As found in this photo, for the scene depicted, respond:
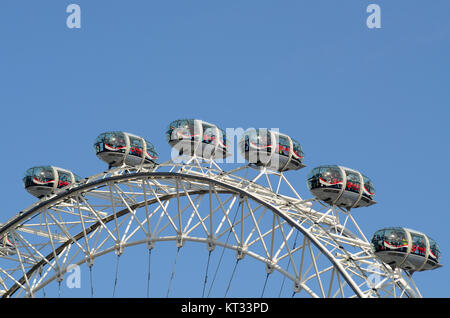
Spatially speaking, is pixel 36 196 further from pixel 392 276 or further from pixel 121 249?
pixel 392 276

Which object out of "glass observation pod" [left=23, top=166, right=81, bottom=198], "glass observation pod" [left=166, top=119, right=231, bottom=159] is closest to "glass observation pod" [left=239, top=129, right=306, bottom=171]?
"glass observation pod" [left=166, top=119, right=231, bottom=159]

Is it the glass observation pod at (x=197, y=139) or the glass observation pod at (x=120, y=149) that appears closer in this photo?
the glass observation pod at (x=197, y=139)

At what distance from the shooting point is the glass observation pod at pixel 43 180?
67.6 metres

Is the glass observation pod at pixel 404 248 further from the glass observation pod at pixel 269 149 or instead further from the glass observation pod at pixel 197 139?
the glass observation pod at pixel 197 139

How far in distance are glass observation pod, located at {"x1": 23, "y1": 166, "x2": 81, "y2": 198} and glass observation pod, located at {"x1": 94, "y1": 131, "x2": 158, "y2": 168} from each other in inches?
203

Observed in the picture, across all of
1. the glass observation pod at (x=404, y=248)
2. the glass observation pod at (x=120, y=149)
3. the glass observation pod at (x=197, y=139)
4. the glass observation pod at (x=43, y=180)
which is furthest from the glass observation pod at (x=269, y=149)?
the glass observation pod at (x=43, y=180)

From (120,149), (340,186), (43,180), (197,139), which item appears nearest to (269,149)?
(197,139)

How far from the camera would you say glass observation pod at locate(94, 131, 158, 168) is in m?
62.7

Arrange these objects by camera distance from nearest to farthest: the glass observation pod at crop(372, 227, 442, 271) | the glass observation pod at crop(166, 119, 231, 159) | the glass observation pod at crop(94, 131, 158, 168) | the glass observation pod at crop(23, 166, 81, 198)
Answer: the glass observation pod at crop(372, 227, 442, 271) → the glass observation pod at crop(166, 119, 231, 159) → the glass observation pod at crop(94, 131, 158, 168) → the glass observation pod at crop(23, 166, 81, 198)

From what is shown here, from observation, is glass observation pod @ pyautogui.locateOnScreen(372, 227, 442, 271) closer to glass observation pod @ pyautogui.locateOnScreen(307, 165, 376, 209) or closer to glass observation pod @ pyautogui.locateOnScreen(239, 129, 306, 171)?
glass observation pod @ pyautogui.locateOnScreen(307, 165, 376, 209)

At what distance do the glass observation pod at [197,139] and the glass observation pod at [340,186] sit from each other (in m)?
7.64

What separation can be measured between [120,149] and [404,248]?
63.4ft

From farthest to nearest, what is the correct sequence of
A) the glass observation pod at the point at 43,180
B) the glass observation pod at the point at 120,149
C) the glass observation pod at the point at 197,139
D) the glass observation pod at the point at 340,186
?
the glass observation pod at the point at 43,180 < the glass observation pod at the point at 120,149 < the glass observation pod at the point at 197,139 < the glass observation pod at the point at 340,186
